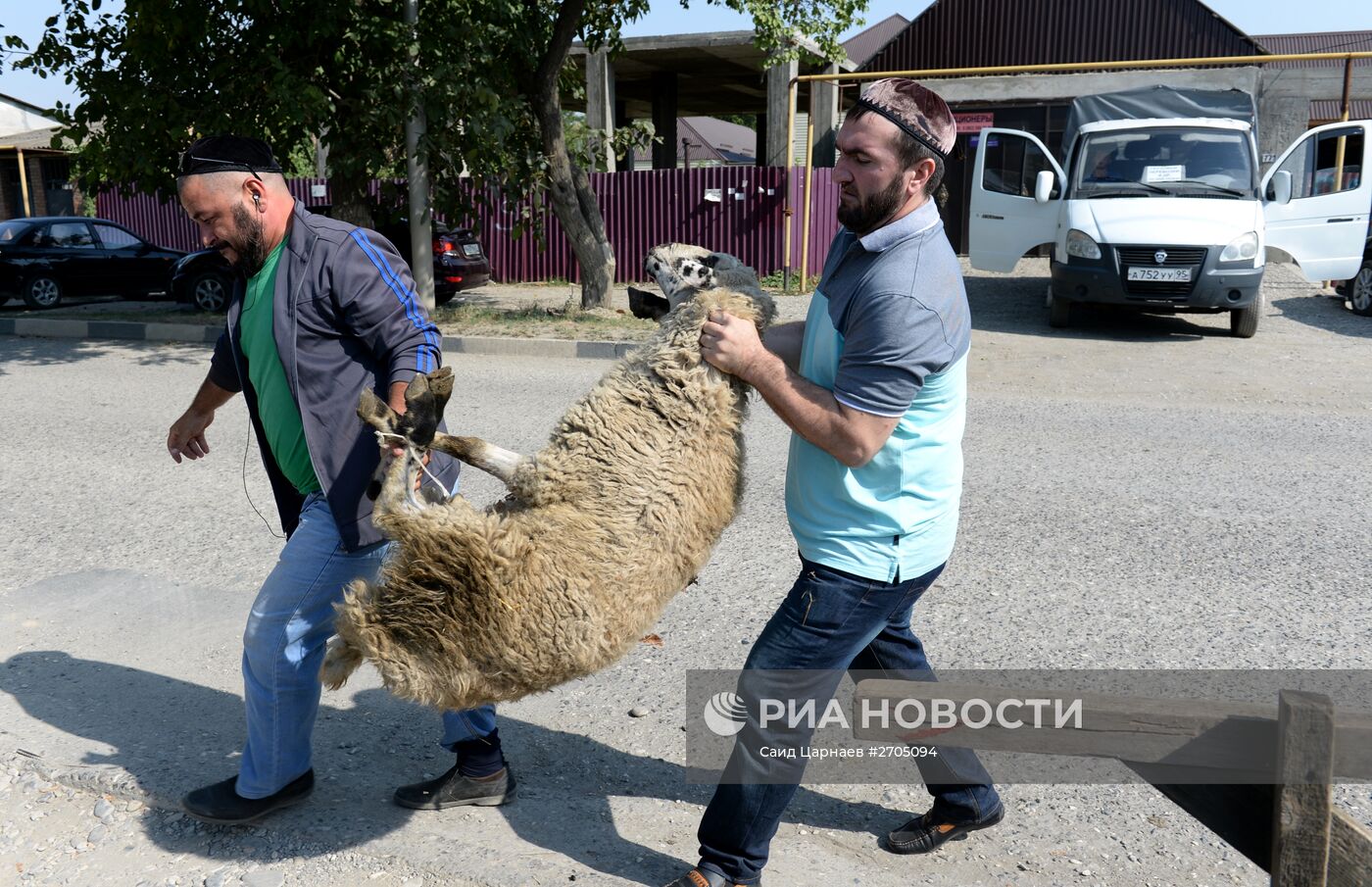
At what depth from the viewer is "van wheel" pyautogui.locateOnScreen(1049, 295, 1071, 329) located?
12530 mm

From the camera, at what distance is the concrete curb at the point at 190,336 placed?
1154cm

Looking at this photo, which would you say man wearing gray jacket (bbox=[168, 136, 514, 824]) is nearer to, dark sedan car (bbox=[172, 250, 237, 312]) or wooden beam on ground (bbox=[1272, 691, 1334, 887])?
wooden beam on ground (bbox=[1272, 691, 1334, 887])

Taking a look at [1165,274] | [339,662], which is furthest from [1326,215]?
[339,662]

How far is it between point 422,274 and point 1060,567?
394 inches

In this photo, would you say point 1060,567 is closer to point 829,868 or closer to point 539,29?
point 829,868

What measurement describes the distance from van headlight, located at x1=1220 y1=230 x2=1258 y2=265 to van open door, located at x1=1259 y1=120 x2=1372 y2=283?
3.55 feet

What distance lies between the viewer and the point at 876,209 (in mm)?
2355

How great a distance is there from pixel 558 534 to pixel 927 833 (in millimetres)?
1443

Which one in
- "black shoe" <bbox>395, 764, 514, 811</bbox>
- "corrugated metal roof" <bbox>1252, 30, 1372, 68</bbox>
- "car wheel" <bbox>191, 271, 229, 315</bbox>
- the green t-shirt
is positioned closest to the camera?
the green t-shirt

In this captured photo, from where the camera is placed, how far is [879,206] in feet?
7.72

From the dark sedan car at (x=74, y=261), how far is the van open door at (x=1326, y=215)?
1504cm

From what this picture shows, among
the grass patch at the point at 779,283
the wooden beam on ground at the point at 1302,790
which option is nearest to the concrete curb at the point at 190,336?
the grass patch at the point at 779,283

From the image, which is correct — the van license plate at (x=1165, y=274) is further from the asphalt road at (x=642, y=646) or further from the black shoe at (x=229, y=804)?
the black shoe at (x=229, y=804)

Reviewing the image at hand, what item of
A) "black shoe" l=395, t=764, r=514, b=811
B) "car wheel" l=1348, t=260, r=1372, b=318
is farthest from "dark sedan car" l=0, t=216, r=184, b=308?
"car wheel" l=1348, t=260, r=1372, b=318
